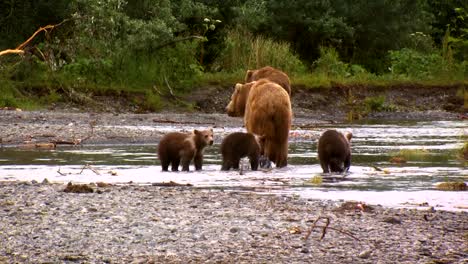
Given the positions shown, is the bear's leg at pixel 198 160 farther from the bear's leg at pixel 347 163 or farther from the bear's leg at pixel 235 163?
the bear's leg at pixel 347 163

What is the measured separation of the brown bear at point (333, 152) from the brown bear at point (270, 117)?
83 centimetres

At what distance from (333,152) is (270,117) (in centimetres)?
115

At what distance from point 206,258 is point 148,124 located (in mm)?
18834

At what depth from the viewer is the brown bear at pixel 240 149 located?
→ 647 inches

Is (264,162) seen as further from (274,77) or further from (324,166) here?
(274,77)

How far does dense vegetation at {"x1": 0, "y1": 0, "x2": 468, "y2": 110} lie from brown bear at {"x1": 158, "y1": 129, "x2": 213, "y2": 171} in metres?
13.1

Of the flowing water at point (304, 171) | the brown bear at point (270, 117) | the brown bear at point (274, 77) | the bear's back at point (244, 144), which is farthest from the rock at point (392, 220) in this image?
the brown bear at point (274, 77)

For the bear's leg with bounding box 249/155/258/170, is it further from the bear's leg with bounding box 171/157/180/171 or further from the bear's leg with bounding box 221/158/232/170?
the bear's leg with bounding box 171/157/180/171

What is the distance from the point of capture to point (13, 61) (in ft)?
108

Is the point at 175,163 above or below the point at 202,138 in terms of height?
below

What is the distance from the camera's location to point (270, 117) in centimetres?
1664

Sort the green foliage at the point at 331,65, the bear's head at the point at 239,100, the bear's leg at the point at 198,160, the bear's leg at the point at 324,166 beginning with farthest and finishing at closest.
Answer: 1. the green foliage at the point at 331,65
2. the bear's head at the point at 239,100
3. the bear's leg at the point at 198,160
4. the bear's leg at the point at 324,166

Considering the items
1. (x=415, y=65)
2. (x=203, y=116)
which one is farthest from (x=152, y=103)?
(x=415, y=65)

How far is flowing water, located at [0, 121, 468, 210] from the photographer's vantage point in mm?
13414
